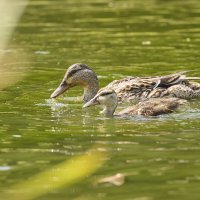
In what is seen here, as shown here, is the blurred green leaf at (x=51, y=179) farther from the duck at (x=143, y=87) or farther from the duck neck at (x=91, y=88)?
the duck neck at (x=91, y=88)

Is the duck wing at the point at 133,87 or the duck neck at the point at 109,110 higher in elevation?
the duck neck at the point at 109,110

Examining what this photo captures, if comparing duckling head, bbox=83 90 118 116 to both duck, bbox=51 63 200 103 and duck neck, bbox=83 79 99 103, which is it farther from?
duck neck, bbox=83 79 99 103

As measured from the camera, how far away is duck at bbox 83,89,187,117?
10.5 meters

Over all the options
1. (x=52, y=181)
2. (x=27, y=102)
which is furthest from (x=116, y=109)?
(x=52, y=181)

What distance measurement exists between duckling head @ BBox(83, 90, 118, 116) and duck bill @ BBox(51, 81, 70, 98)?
967 mm

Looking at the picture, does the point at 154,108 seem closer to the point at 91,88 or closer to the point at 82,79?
the point at 91,88

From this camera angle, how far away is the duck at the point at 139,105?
10484 millimetres

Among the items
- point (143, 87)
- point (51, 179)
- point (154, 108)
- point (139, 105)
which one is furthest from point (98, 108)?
point (51, 179)

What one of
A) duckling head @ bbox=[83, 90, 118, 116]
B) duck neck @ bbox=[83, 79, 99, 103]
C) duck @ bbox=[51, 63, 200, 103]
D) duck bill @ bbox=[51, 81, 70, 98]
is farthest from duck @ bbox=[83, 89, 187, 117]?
duck neck @ bbox=[83, 79, 99, 103]

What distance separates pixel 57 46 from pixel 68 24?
9.92 feet

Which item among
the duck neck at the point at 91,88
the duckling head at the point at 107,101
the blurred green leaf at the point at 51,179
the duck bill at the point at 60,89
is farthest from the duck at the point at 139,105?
the blurred green leaf at the point at 51,179

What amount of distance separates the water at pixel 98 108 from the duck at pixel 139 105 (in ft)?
0.52

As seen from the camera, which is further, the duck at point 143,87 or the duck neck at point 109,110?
the duck at point 143,87

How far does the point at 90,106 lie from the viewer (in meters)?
11.5
